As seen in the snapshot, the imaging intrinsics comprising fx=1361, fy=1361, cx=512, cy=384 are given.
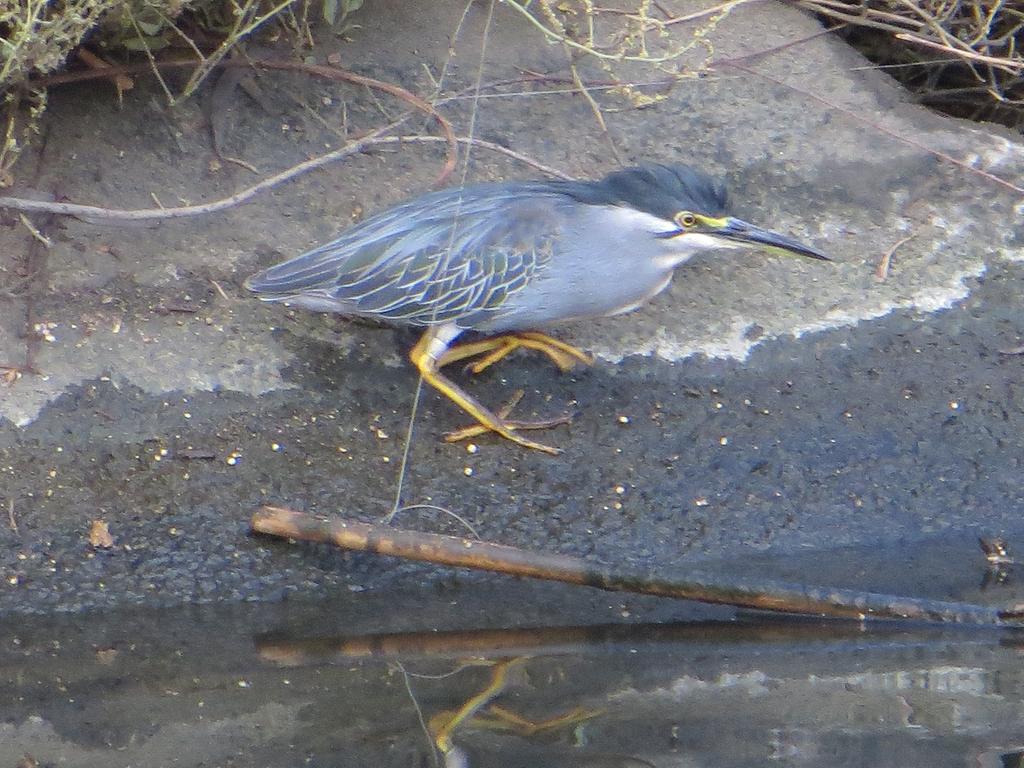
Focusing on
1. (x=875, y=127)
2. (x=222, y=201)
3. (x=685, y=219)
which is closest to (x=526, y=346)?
(x=685, y=219)

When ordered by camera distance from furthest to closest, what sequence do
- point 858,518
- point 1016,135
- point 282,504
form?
point 1016,135
point 858,518
point 282,504

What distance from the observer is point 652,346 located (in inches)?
175

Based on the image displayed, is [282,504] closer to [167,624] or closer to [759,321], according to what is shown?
[167,624]

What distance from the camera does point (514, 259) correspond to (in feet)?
13.4

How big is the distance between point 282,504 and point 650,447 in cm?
114

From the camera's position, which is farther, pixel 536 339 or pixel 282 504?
pixel 536 339

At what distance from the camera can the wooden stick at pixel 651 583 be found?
11.7 ft

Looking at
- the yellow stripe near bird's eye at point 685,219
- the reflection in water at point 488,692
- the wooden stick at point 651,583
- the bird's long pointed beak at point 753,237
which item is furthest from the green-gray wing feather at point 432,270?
the reflection in water at point 488,692

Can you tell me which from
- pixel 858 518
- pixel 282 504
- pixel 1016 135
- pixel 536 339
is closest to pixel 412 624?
pixel 282 504

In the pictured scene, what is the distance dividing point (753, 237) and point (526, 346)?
808 mm

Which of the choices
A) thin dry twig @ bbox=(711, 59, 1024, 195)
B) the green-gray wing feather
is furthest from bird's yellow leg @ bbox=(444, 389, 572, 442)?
thin dry twig @ bbox=(711, 59, 1024, 195)

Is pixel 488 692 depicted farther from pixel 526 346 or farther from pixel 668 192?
pixel 668 192

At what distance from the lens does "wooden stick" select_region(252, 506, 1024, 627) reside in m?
3.57

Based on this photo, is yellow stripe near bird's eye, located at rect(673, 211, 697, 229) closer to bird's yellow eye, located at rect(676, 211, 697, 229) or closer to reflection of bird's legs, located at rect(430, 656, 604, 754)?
bird's yellow eye, located at rect(676, 211, 697, 229)
